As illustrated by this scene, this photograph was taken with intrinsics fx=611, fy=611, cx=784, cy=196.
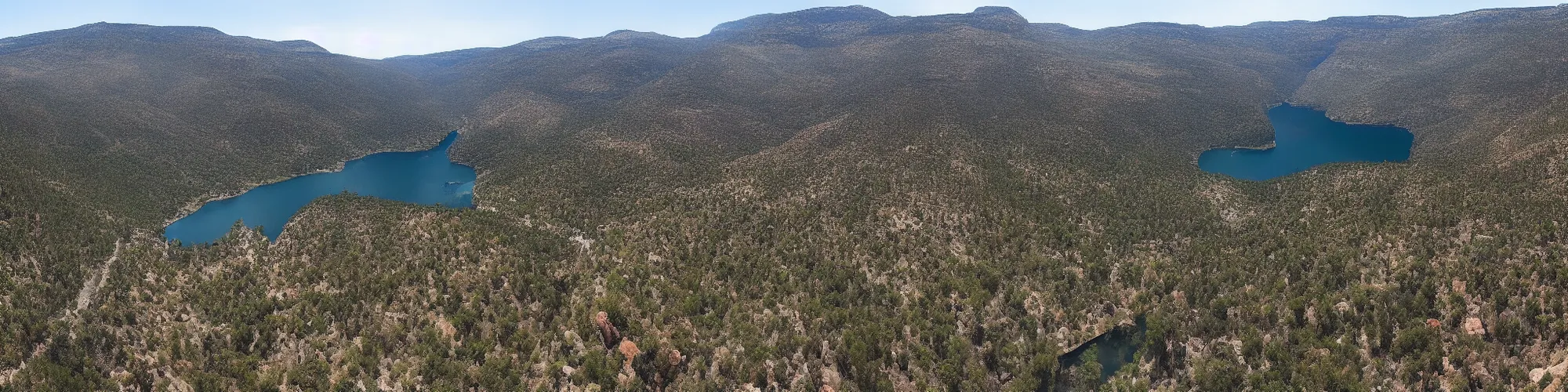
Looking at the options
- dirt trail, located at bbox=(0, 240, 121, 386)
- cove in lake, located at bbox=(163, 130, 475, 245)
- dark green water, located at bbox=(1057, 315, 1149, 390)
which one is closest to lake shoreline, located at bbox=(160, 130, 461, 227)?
cove in lake, located at bbox=(163, 130, 475, 245)

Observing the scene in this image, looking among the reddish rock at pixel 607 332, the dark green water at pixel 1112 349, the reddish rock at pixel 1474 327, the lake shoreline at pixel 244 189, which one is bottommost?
the dark green water at pixel 1112 349

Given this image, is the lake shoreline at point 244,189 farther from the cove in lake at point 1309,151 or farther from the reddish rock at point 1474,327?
the cove in lake at point 1309,151

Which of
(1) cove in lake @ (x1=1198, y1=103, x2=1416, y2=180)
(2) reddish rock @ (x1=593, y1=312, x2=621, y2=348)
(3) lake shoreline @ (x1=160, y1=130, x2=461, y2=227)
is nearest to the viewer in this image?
(2) reddish rock @ (x1=593, y1=312, x2=621, y2=348)

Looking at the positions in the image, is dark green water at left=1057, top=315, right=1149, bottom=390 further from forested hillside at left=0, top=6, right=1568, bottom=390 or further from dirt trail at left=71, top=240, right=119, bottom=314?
dirt trail at left=71, top=240, right=119, bottom=314

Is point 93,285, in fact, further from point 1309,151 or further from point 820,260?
point 1309,151

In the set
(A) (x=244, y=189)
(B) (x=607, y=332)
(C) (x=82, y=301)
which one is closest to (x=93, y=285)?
(C) (x=82, y=301)

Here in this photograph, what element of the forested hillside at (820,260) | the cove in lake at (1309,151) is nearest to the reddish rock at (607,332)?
the forested hillside at (820,260)

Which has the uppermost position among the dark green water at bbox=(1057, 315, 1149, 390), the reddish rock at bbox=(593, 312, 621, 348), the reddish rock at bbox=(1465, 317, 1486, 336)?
the reddish rock at bbox=(1465, 317, 1486, 336)
